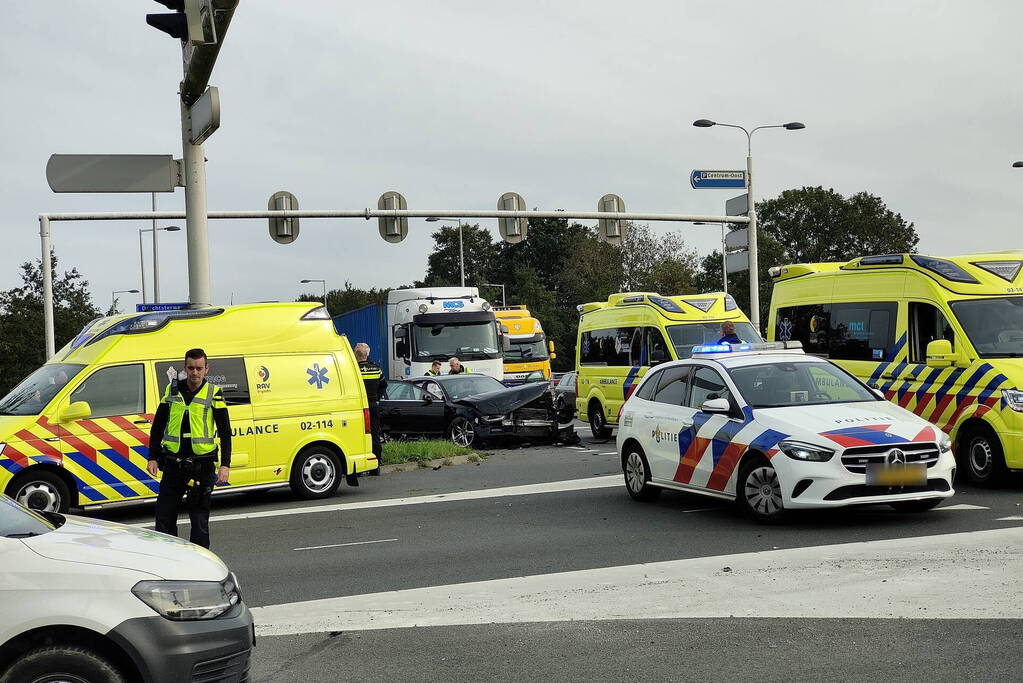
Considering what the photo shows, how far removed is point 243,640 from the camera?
477 cm

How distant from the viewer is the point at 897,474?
9.80 metres

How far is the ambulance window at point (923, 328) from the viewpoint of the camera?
43.4 feet

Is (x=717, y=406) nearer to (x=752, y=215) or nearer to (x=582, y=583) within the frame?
(x=582, y=583)

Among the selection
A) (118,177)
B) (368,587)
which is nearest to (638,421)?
(368,587)

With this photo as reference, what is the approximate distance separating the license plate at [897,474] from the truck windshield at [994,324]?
333cm

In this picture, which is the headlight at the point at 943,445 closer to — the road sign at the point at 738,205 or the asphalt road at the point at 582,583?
the asphalt road at the point at 582,583

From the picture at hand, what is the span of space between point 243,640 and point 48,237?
2215cm

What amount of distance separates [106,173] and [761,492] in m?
9.48

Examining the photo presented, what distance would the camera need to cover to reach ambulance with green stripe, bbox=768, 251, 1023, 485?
1223cm

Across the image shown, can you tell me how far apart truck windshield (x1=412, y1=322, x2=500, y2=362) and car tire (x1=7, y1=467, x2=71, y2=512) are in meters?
16.9

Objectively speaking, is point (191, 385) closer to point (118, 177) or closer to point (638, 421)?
point (638, 421)

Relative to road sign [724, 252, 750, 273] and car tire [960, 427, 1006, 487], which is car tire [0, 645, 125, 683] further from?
road sign [724, 252, 750, 273]

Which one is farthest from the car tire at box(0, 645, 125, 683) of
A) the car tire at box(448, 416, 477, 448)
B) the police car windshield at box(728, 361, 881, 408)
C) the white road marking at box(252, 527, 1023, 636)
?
the car tire at box(448, 416, 477, 448)

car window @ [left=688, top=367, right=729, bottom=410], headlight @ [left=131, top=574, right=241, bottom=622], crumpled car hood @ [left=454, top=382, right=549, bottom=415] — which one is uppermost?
car window @ [left=688, top=367, right=729, bottom=410]
